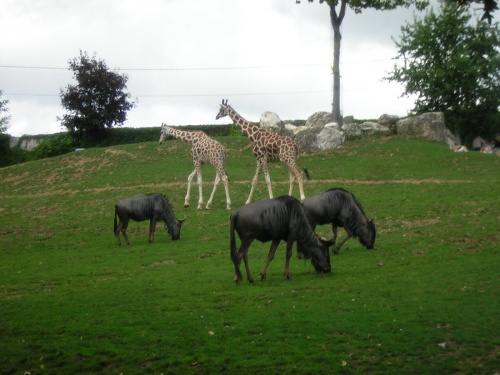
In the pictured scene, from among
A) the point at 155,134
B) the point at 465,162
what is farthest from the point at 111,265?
the point at 155,134

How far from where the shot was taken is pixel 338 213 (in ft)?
62.0

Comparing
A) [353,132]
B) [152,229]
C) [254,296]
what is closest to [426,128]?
[353,132]

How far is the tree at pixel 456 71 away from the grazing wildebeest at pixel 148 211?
29.6 m

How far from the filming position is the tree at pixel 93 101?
5541cm

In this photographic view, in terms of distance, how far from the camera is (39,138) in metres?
63.4

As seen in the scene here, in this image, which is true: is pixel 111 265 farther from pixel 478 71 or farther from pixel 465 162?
pixel 478 71

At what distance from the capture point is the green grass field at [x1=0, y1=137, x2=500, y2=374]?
435 inches

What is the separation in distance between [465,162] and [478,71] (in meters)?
13.0

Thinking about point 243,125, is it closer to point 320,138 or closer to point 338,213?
point 320,138

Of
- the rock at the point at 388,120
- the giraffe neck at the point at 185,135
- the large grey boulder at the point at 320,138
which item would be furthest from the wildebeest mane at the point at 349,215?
the rock at the point at 388,120

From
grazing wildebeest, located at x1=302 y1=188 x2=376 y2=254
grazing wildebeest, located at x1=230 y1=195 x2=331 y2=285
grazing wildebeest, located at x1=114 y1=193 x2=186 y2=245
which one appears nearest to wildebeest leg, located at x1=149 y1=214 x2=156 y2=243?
grazing wildebeest, located at x1=114 y1=193 x2=186 y2=245

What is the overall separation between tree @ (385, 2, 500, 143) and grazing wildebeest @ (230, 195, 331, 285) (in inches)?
1354

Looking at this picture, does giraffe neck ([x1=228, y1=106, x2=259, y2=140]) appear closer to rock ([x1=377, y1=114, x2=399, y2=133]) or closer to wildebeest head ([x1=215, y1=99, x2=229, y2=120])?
wildebeest head ([x1=215, y1=99, x2=229, y2=120])

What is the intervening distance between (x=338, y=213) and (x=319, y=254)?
9.98ft
